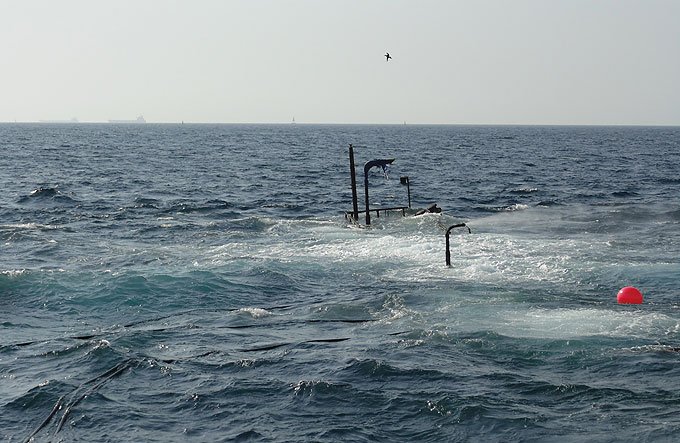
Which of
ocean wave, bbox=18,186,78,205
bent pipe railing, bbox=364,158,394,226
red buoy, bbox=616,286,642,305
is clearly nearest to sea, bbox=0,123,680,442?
red buoy, bbox=616,286,642,305

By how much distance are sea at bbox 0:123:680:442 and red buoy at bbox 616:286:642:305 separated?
483 mm

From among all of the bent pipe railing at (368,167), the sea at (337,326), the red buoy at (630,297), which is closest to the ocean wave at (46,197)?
the sea at (337,326)

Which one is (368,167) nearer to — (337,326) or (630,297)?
(337,326)

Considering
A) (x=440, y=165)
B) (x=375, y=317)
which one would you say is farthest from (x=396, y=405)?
(x=440, y=165)

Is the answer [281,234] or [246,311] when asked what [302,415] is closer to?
[246,311]

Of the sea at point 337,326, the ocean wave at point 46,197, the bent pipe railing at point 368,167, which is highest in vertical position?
the bent pipe railing at point 368,167

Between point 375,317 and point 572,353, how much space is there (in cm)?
642

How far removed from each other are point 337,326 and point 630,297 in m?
9.48

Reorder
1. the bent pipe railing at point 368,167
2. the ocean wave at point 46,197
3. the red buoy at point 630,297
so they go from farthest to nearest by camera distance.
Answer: the ocean wave at point 46,197 → the bent pipe railing at point 368,167 → the red buoy at point 630,297

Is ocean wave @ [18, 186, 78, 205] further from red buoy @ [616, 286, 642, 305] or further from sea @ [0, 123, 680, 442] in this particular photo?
red buoy @ [616, 286, 642, 305]

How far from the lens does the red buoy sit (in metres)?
25.3

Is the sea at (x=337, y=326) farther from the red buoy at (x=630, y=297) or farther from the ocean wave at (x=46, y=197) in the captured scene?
the ocean wave at (x=46, y=197)

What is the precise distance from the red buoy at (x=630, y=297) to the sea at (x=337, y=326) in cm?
48

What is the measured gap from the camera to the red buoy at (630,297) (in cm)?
2534
